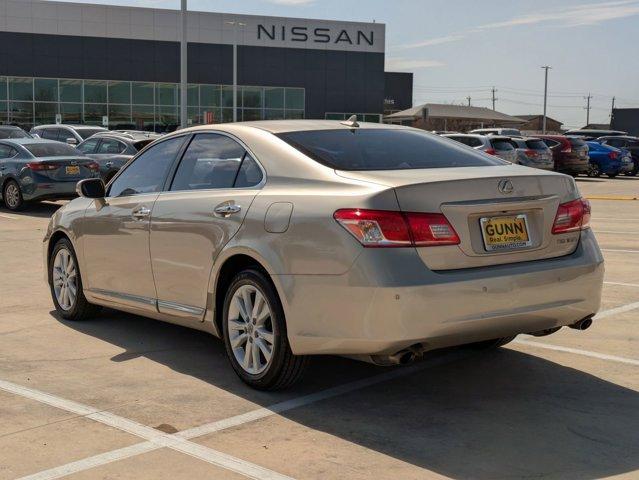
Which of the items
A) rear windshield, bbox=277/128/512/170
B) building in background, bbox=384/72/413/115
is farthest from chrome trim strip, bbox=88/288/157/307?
building in background, bbox=384/72/413/115

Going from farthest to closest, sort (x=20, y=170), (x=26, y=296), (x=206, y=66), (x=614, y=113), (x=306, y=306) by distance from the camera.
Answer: (x=614, y=113)
(x=206, y=66)
(x=20, y=170)
(x=26, y=296)
(x=306, y=306)

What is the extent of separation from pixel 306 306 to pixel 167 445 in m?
1.02

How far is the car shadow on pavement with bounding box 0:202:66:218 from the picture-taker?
16.9 metres

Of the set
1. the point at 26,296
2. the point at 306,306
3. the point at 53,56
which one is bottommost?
the point at 26,296

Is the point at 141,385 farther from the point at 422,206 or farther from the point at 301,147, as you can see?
the point at 422,206

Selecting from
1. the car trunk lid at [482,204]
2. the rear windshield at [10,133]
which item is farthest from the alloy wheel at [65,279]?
the rear windshield at [10,133]

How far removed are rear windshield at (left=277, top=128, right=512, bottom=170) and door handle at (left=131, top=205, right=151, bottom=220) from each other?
121cm

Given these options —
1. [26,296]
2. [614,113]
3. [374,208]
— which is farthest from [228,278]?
[614,113]

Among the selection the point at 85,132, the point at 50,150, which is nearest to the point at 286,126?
the point at 50,150

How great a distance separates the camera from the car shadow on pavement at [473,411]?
165 inches

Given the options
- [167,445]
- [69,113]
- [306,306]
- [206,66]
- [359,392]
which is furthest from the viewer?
[206,66]

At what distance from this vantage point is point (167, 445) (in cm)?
436

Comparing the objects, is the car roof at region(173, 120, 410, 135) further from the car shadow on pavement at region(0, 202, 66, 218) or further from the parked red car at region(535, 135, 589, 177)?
the parked red car at region(535, 135, 589, 177)

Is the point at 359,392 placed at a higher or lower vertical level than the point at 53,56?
lower
